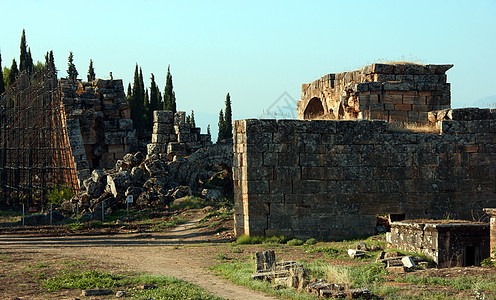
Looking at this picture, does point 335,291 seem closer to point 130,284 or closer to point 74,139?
point 130,284

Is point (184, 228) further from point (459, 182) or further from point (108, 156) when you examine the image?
point (108, 156)

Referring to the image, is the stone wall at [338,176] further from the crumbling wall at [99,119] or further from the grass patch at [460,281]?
the crumbling wall at [99,119]

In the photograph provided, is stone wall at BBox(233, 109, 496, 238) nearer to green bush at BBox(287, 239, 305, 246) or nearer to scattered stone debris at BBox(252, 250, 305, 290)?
green bush at BBox(287, 239, 305, 246)

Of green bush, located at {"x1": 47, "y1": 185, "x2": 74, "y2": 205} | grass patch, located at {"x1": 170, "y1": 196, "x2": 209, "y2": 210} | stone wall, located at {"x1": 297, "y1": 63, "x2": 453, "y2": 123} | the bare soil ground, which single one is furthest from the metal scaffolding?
stone wall, located at {"x1": 297, "y1": 63, "x2": 453, "y2": 123}

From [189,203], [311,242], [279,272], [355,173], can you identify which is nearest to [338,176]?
[355,173]

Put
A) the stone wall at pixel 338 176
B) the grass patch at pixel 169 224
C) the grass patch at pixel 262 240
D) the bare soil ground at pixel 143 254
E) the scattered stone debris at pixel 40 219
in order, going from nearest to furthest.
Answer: the bare soil ground at pixel 143 254 → the grass patch at pixel 262 240 → the stone wall at pixel 338 176 → the grass patch at pixel 169 224 → the scattered stone debris at pixel 40 219

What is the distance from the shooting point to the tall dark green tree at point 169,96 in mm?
58784

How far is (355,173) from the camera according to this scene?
675 inches

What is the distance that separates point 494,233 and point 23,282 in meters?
8.45

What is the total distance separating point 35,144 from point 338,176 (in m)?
23.0

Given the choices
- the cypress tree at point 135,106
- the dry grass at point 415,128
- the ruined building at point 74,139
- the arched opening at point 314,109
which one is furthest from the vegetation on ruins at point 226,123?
the dry grass at point 415,128

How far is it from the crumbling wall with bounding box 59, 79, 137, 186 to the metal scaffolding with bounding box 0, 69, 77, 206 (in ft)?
2.20

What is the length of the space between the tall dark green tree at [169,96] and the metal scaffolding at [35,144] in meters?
23.7

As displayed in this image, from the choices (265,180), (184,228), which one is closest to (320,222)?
(265,180)
